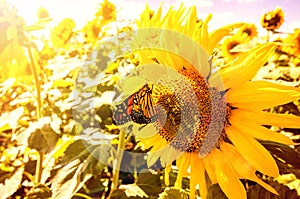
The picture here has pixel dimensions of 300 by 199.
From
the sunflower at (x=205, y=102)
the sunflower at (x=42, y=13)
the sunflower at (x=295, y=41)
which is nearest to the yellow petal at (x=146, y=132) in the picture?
the sunflower at (x=205, y=102)

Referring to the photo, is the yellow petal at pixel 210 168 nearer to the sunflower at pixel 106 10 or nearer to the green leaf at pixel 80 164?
the green leaf at pixel 80 164

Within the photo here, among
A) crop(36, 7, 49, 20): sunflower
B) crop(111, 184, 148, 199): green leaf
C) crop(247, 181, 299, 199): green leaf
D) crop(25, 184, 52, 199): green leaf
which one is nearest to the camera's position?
crop(247, 181, 299, 199): green leaf

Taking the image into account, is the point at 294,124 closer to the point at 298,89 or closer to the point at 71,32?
the point at 298,89

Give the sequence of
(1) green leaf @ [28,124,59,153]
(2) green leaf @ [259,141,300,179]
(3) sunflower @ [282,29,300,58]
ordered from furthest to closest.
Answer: (3) sunflower @ [282,29,300,58] < (1) green leaf @ [28,124,59,153] < (2) green leaf @ [259,141,300,179]

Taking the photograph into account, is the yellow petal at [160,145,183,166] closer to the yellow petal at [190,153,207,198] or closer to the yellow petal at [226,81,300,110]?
the yellow petal at [190,153,207,198]

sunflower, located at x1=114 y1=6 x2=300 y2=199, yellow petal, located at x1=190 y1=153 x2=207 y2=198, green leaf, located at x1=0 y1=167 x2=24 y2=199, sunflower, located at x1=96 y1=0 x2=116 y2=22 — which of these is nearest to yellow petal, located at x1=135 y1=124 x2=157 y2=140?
sunflower, located at x1=114 y1=6 x2=300 y2=199

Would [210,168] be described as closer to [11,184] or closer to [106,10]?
[11,184]
